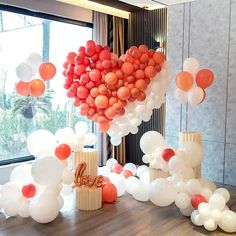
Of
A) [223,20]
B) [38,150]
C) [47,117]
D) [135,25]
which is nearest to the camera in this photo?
[38,150]

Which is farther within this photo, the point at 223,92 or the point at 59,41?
the point at 59,41

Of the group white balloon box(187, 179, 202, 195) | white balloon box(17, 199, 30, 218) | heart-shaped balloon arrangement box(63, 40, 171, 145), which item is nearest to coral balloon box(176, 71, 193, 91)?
heart-shaped balloon arrangement box(63, 40, 171, 145)

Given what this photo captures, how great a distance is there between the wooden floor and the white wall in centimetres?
302

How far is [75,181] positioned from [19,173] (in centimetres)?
65

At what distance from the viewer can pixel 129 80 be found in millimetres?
3916

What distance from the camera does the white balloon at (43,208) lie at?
3341mm

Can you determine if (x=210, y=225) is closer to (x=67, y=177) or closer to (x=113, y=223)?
(x=113, y=223)

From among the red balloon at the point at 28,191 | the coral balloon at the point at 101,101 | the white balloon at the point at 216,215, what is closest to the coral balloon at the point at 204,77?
the coral balloon at the point at 101,101

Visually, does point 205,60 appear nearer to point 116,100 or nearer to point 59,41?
point 116,100

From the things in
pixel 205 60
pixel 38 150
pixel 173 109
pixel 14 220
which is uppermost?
pixel 205 60

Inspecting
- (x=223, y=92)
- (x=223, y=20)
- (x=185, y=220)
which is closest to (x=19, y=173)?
(x=185, y=220)

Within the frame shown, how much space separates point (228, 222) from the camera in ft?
10.7

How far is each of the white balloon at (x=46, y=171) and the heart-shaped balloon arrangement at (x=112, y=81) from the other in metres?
0.93

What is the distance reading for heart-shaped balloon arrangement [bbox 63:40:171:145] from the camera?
390cm
